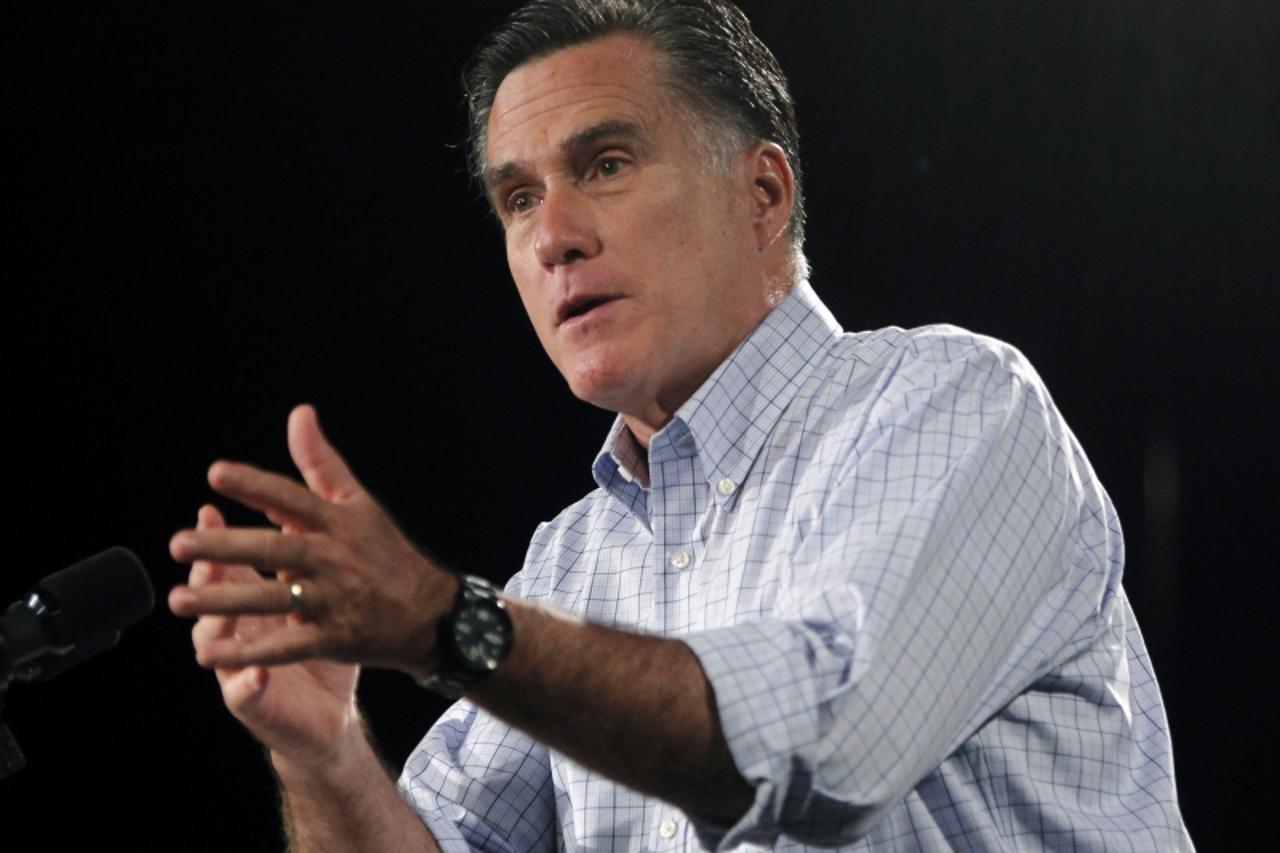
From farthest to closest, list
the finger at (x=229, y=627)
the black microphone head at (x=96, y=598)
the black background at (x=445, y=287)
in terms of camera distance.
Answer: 1. the black background at (x=445, y=287)
2. the finger at (x=229, y=627)
3. the black microphone head at (x=96, y=598)

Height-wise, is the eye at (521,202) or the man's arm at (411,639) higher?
the eye at (521,202)

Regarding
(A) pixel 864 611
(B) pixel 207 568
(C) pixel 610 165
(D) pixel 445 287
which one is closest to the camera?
(A) pixel 864 611

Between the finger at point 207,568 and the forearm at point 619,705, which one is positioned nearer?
the forearm at point 619,705

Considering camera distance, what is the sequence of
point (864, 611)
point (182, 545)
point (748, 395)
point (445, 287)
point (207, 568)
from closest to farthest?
point (182, 545)
point (864, 611)
point (207, 568)
point (748, 395)
point (445, 287)

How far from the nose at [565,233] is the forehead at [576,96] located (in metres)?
0.12

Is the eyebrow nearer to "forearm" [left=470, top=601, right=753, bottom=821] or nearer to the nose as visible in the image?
the nose

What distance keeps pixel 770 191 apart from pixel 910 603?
102cm

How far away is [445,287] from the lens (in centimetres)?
341

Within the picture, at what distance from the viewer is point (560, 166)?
7.05 feet

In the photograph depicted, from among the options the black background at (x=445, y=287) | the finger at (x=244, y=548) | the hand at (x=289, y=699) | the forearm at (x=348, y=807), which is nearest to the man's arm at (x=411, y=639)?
the finger at (x=244, y=548)

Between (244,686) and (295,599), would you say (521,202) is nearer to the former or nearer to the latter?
(244,686)

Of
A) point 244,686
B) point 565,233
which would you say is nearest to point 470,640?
point 244,686

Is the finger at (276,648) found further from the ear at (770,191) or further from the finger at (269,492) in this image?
the ear at (770,191)

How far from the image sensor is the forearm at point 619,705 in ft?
4.11
